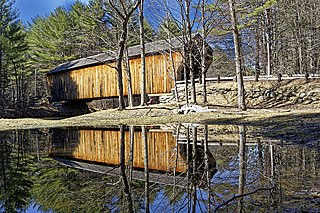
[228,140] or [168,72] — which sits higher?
[168,72]

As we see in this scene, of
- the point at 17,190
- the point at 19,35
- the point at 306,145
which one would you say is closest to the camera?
the point at 17,190

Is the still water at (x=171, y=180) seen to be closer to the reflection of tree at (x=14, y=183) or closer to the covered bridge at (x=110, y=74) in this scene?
the reflection of tree at (x=14, y=183)

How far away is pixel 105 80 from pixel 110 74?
2.82ft

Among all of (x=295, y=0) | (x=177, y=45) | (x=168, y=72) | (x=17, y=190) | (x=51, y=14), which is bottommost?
(x=17, y=190)

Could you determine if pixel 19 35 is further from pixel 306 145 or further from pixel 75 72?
pixel 306 145

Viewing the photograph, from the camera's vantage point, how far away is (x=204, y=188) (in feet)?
Result: 10.1

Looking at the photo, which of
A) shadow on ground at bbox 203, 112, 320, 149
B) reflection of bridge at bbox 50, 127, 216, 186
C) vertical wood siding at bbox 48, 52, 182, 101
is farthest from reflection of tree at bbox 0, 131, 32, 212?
vertical wood siding at bbox 48, 52, 182, 101

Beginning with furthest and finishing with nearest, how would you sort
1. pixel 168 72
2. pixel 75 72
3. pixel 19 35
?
1. pixel 19 35
2. pixel 75 72
3. pixel 168 72

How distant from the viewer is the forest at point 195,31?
17031mm

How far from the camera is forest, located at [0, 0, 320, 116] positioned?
17031 mm

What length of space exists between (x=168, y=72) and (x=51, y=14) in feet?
90.6

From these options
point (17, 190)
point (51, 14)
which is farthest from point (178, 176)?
point (51, 14)

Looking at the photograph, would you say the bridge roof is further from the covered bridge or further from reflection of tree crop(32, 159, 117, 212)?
reflection of tree crop(32, 159, 117, 212)

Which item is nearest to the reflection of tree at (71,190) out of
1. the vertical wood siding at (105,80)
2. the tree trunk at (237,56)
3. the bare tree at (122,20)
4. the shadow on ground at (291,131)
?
the shadow on ground at (291,131)
